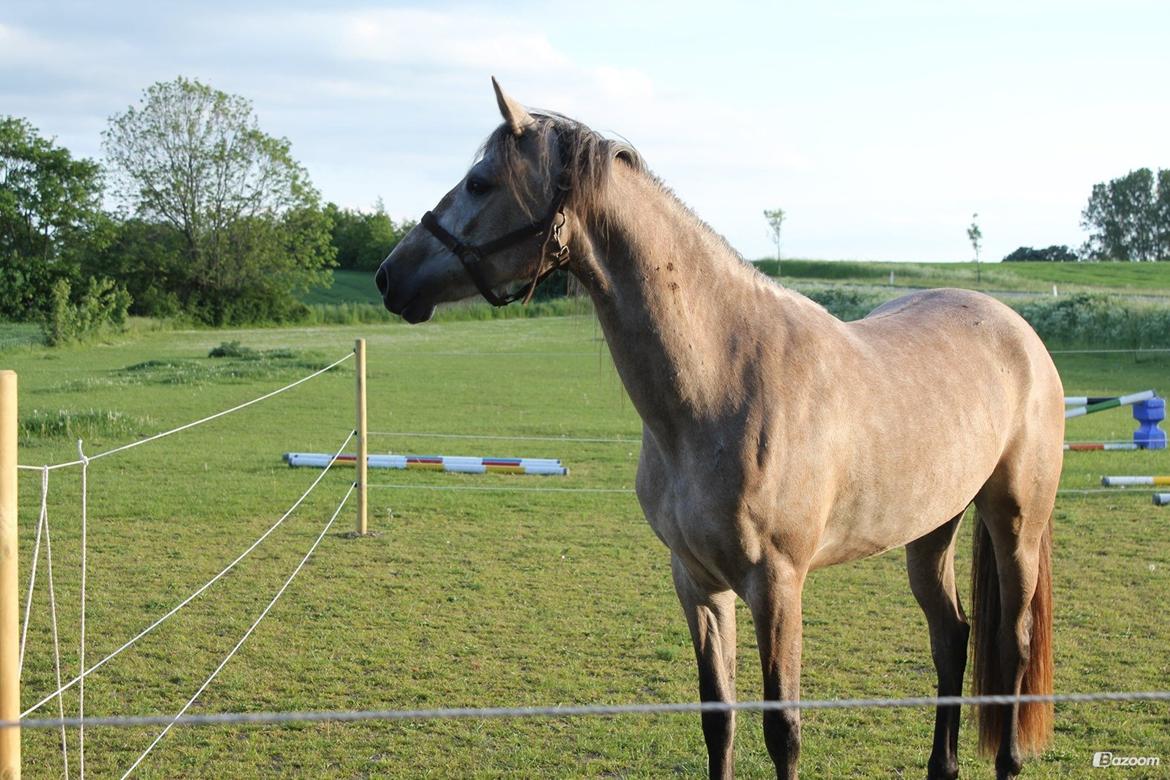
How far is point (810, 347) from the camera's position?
3.21m

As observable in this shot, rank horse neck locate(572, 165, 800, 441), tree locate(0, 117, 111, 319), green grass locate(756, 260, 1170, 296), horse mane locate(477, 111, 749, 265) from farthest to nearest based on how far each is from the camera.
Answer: green grass locate(756, 260, 1170, 296) < tree locate(0, 117, 111, 319) < horse neck locate(572, 165, 800, 441) < horse mane locate(477, 111, 749, 265)

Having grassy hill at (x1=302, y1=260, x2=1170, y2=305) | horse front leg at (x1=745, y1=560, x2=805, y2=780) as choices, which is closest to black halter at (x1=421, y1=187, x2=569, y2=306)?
horse front leg at (x1=745, y1=560, x2=805, y2=780)

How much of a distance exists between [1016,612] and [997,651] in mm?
237

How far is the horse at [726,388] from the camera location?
2.81 metres

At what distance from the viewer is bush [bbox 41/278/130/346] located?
2775 cm

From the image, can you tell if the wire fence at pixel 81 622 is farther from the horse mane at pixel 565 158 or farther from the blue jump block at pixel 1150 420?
the blue jump block at pixel 1150 420

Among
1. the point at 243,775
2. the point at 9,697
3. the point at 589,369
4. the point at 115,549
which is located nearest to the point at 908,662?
the point at 243,775

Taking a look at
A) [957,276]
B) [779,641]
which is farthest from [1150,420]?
[957,276]

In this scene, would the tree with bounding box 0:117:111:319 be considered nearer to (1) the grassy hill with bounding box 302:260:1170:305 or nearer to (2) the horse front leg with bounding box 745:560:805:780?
(1) the grassy hill with bounding box 302:260:1170:305

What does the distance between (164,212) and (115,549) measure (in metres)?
40.9

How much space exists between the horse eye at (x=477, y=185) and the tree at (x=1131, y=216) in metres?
76.2

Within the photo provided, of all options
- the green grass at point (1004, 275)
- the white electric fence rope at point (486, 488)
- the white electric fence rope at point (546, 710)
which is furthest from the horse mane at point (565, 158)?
the green grass at point (1004, 275)

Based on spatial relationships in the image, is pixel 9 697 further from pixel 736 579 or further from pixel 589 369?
pixel 589 369

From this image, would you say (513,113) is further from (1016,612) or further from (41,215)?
(41,215)
